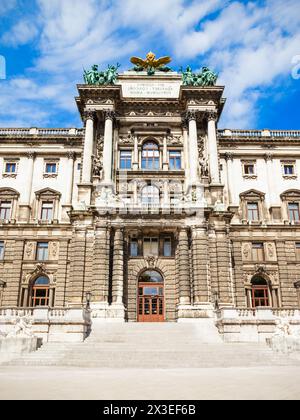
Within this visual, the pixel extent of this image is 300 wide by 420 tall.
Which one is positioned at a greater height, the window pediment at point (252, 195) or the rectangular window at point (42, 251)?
the window pediment at point (252, 195)

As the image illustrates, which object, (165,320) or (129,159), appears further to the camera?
(129,159)

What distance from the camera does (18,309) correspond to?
85.8 ft

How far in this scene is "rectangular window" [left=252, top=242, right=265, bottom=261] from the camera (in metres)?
37.5

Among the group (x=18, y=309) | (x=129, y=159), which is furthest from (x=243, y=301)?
(x=18, y=309)

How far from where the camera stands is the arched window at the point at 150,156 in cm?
3819

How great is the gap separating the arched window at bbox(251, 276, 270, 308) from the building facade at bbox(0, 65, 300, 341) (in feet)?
0.43

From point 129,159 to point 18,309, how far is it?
60.3 feet

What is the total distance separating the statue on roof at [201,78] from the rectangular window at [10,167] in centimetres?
2008

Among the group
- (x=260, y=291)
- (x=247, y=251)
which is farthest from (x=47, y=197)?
Result: (x=260, y=291)

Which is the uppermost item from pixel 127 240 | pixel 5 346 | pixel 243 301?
pixel 127 240

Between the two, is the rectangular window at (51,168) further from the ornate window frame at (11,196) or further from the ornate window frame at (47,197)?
the ornate window frame at (11,196)

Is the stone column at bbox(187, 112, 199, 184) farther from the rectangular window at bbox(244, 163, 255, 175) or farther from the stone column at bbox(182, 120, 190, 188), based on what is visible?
the rectangular window at bbox(244, 163, 255, 175)

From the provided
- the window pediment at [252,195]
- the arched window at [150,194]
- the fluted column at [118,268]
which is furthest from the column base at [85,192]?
the window pediment at [252,195]
